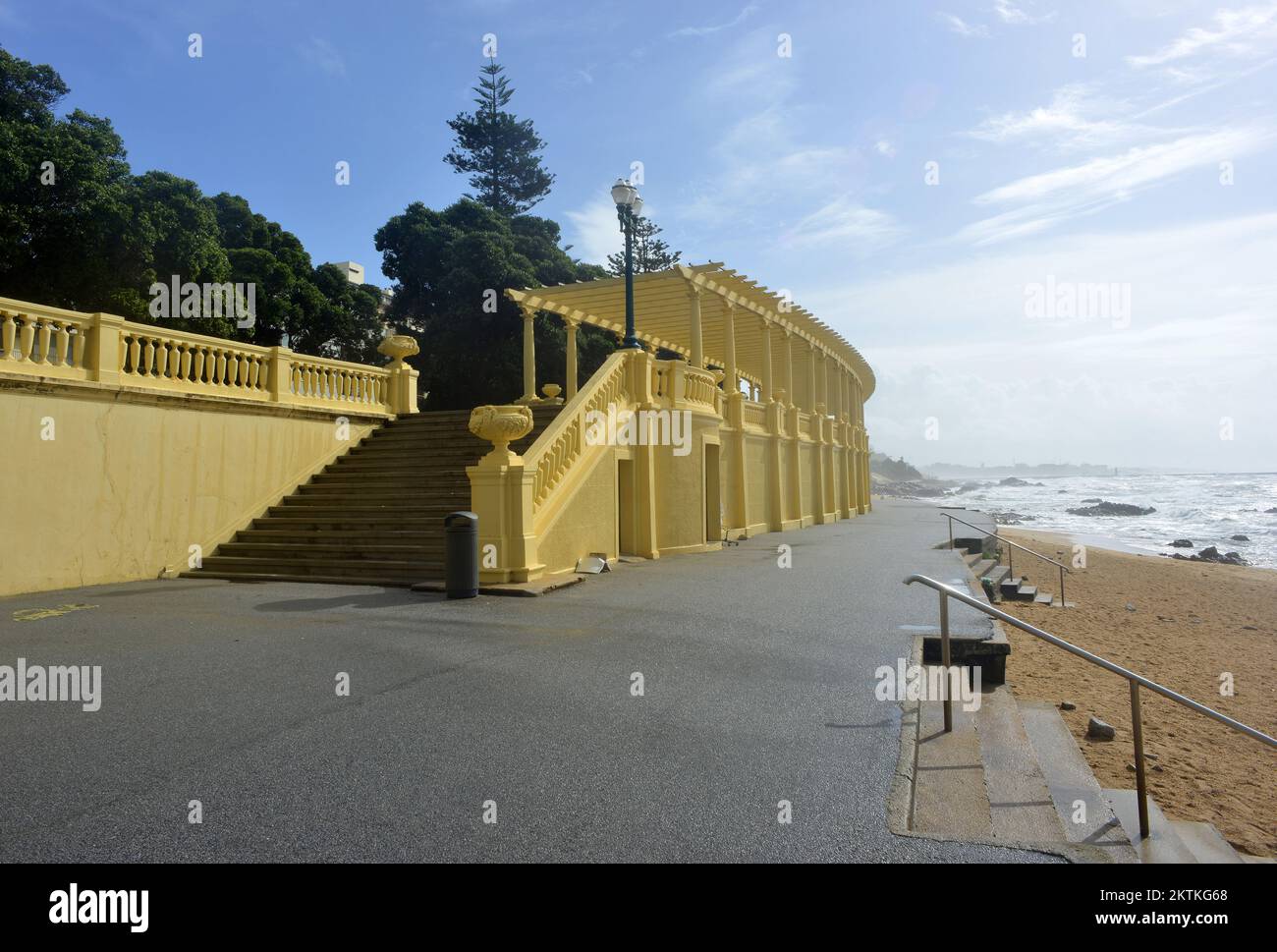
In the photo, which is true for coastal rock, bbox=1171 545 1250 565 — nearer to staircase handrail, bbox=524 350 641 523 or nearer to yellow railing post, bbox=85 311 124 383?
staircase handrail, bbox=524 350 641 523

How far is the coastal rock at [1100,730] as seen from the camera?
270 inches

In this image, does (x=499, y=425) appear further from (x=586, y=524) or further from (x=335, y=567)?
(x=335, y=567)

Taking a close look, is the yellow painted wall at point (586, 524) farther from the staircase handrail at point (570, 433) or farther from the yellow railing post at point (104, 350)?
the yellow railing post at point (104, 350)

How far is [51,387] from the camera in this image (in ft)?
33.7

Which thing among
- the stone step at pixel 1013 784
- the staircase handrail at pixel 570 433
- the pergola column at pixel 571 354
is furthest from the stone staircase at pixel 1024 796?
the pergola column at pixel 571 354

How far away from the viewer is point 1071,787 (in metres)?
4.50

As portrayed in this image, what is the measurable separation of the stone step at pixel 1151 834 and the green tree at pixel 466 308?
2709 centimetres

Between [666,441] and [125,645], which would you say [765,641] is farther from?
[666,441]

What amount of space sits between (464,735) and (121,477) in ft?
30.6

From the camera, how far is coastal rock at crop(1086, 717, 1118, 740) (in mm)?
6853

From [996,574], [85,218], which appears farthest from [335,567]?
[85,218]

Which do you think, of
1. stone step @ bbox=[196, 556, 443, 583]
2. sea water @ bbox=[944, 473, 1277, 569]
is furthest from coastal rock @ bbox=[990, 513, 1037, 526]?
stone step @ bbox=[196, 556, 443, 583]

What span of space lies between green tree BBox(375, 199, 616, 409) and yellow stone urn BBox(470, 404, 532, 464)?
805 inches
